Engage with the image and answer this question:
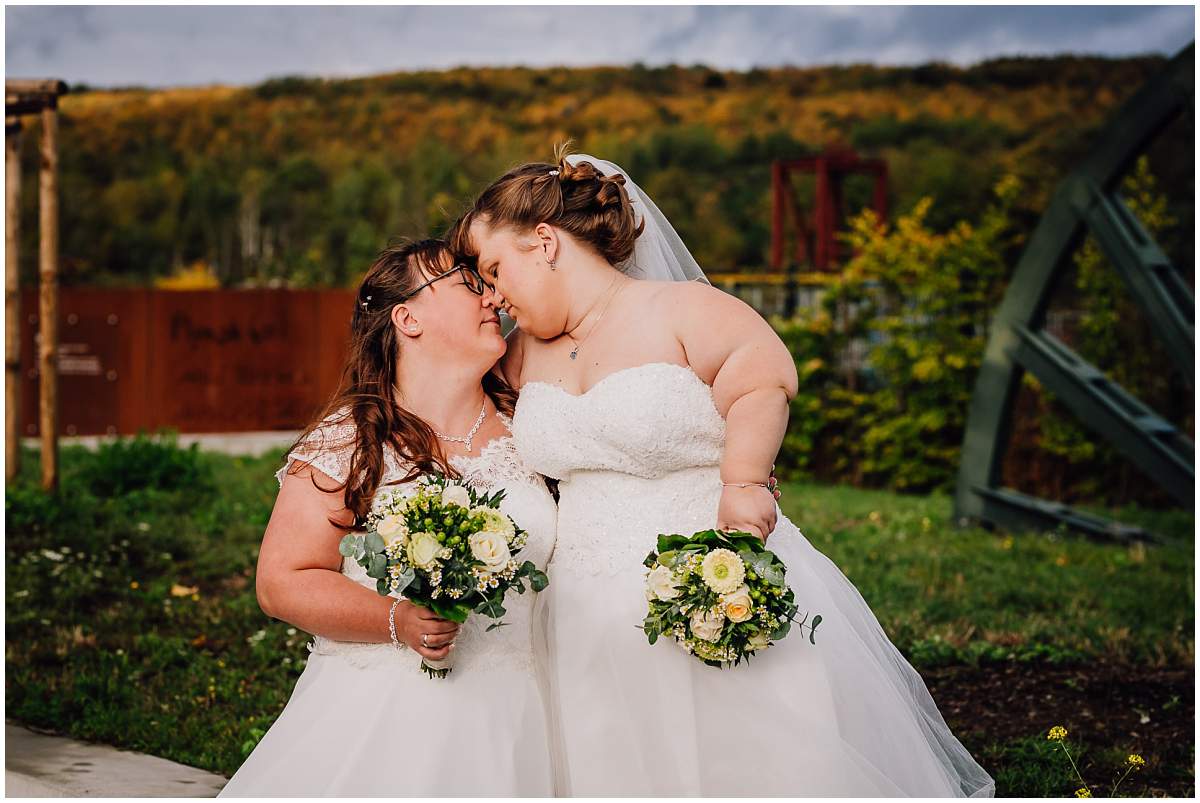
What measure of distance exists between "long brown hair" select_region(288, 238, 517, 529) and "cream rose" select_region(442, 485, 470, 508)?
436 millimetres

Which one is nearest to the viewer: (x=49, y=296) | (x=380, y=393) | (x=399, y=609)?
(x=399, y=609)

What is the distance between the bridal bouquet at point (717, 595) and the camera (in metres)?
2.49

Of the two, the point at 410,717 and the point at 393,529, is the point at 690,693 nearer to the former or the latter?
the point at 410,717

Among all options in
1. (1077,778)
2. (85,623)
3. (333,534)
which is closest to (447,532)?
(333,534)

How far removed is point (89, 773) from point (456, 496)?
2436 millimetres

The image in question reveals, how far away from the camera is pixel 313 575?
114 inches

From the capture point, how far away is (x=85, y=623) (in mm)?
6168

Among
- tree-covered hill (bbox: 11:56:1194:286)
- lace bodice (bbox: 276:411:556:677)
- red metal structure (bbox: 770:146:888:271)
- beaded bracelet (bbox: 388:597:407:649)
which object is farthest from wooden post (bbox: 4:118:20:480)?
tree-covered hill (bbox: 11:56:1194:286)

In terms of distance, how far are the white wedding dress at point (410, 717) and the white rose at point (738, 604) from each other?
2.38 ft

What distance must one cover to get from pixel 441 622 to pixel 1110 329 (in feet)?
34.7

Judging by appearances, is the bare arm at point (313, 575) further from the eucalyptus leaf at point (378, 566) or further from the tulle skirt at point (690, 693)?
the tulle skirt at point (690, 693)

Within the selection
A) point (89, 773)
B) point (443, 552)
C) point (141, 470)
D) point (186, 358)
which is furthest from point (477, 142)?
point (443, 552)

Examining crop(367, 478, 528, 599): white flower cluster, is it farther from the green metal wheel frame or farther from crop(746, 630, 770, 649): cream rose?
the green metal wheel frame

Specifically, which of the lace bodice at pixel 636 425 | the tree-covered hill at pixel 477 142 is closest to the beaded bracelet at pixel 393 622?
the lace bodice at pixel 636 425
